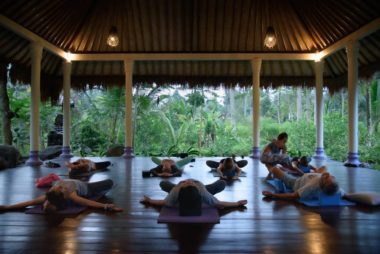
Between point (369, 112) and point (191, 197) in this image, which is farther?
point (369, 112)

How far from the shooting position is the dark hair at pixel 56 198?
A: 3.60 m

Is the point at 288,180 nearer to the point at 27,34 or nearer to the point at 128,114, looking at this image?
the point at 27,34

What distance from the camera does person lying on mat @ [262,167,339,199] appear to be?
12.9 feet

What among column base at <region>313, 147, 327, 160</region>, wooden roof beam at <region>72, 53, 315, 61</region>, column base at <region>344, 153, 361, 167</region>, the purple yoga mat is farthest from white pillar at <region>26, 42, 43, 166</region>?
column base at <region>313, 147, 327, 160</region>

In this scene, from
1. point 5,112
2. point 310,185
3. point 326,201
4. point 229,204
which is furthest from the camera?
point 5,112

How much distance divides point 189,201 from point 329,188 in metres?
1.53

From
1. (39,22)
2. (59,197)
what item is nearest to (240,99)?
(39,22)

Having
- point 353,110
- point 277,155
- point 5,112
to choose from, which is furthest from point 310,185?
point 5,112

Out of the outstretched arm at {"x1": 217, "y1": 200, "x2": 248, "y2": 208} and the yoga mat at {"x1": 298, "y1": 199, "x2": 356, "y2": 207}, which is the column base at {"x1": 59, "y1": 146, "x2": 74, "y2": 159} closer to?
the outstretched arm at {"x1": 217, "y1": 200, "x2": 248, "y2": 208}

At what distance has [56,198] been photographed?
11.8 ft

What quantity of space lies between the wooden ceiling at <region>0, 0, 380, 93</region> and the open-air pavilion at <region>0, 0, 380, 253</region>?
0.03m

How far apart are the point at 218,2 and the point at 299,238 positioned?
7.41 metres

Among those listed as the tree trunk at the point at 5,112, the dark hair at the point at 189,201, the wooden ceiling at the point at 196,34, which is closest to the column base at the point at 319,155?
the wooden ceiling at the point at 196,34

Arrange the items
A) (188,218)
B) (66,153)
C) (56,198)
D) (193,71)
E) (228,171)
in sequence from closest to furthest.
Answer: (188,218) < (56,198) < (228,171) < (66,153) < (193,71)
